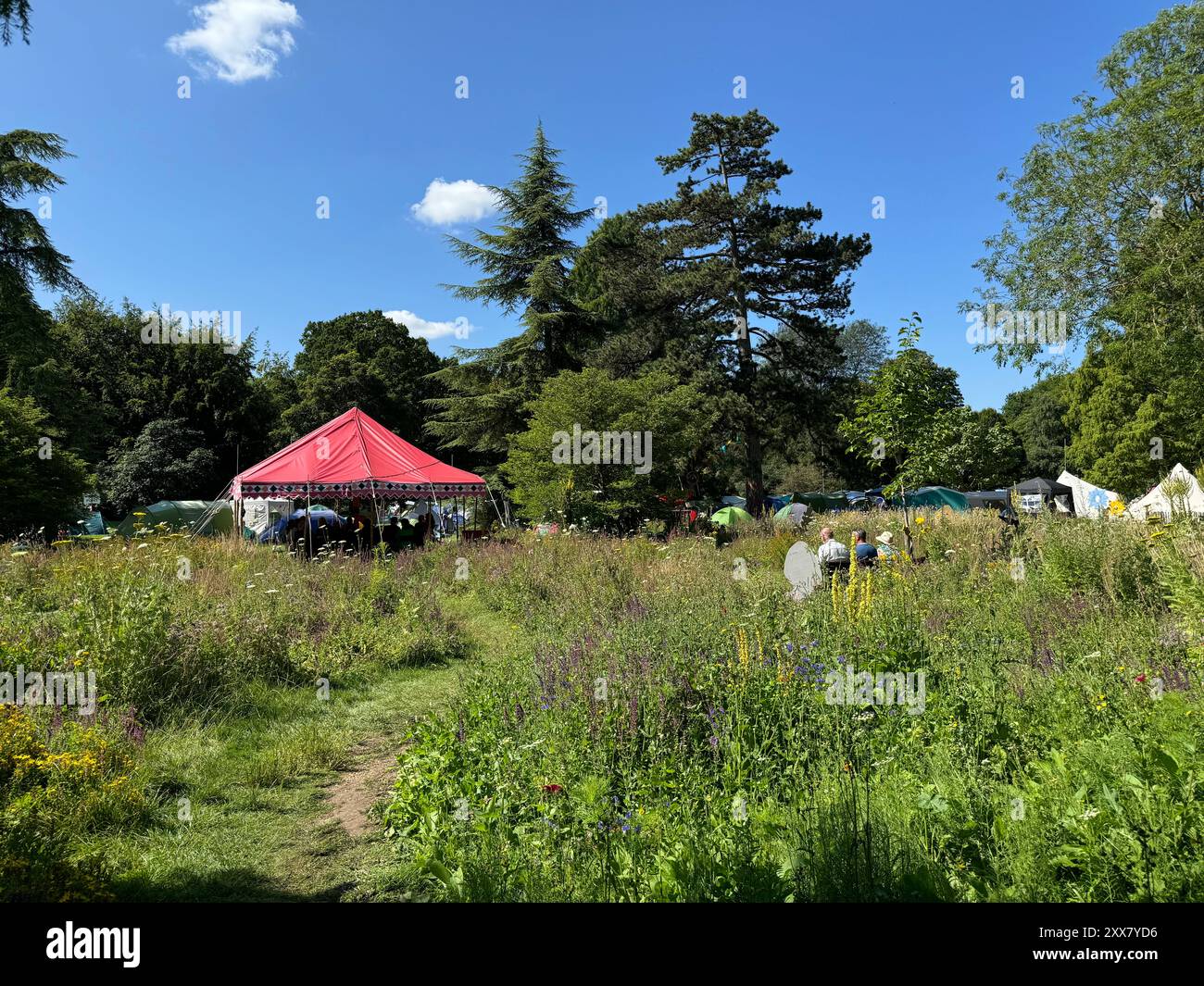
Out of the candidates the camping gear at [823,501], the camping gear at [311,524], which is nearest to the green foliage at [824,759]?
the camping gear at [311,524]

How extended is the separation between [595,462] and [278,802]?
14.1 metres

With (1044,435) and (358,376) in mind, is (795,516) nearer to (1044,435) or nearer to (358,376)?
(358,376)

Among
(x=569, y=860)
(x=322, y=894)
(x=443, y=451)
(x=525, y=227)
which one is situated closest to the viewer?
(x=569, y=860)

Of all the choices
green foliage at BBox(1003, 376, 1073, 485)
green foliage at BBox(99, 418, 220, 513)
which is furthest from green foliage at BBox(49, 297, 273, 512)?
green foliage at BBox(1003, 376, 1073, 485)

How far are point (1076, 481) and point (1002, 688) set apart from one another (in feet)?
124

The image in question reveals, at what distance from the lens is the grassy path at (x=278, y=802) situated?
3.43m

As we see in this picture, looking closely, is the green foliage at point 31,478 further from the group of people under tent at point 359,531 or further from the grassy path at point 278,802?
the grassy path at point 278,802

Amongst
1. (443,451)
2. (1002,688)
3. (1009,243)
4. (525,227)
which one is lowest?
(1002,688)

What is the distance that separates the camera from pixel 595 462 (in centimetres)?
1814

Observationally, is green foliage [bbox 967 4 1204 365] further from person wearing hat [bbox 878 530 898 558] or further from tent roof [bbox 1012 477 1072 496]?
tent roof [bbox 1012 477 1072 496]
